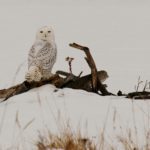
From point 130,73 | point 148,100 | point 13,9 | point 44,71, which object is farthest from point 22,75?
point 13,9

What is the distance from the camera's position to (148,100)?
15.8ft

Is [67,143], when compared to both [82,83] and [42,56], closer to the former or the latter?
[82,83]

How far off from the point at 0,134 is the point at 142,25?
968 centimetres

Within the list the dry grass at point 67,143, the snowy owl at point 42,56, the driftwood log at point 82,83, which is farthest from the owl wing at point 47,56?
the dry grass at point 67,143

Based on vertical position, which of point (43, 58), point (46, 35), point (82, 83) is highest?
point (46, 35)

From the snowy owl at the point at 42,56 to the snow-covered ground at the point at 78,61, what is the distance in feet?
1.20

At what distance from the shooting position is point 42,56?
575 centimetres

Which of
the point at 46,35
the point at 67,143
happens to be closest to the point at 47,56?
the point at 46,35

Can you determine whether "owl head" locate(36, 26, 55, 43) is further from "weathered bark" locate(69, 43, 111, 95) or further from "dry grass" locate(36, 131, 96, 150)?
"dry grass" locate(36, 131, 96, 150)

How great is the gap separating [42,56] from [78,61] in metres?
4.61

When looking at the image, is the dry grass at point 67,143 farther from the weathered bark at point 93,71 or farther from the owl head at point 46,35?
the owl head at point 46,35

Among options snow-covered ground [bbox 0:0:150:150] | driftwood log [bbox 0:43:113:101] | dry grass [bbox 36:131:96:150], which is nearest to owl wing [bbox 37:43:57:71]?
driftwood log [bbox 0:43:113:101]

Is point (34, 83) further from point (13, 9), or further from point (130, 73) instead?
point (13, 9)

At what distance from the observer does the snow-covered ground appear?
423 centimetres
